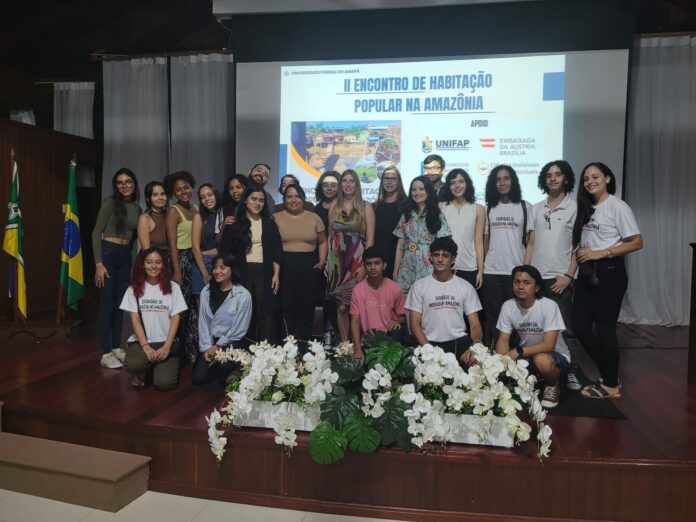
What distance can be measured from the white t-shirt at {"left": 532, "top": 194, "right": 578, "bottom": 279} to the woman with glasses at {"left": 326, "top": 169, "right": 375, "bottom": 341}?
1.02 m

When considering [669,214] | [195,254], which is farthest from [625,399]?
[669,214]

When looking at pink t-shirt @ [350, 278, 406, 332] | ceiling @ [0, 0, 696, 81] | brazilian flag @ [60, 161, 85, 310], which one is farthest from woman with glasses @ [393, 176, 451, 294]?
ceiling @ [0, 0, 696, 81]

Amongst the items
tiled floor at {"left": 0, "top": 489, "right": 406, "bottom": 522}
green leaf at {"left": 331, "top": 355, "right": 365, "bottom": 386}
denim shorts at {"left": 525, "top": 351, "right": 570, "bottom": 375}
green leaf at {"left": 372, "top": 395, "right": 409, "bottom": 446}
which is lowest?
tiled floor at {"left": 0, "top": 489, "right": 406, "bottom": 522}

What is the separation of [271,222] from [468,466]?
5.69 feet

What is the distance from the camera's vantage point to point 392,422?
6.84 feet

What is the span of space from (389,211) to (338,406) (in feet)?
5.37

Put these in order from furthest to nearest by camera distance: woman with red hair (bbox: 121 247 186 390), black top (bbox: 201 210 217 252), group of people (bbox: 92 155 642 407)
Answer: black top (bbox: 201 210 217 252)
woman with red hair (bbox: 121 247 186 390)
group of people (bbox: 92 155 642 407)

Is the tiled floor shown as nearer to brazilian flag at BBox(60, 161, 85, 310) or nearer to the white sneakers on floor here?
the white sneakers on floor

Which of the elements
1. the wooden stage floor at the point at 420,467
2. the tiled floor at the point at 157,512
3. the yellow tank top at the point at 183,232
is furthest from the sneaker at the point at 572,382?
the yellow tank top at the point at 183,232

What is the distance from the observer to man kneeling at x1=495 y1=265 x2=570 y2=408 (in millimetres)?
2592

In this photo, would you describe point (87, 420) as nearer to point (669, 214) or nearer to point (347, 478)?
point (347, 478)

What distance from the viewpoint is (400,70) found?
4637mm

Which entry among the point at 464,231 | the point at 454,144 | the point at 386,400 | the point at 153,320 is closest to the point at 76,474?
the point at 153,320

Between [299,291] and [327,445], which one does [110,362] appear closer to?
[299,291]
